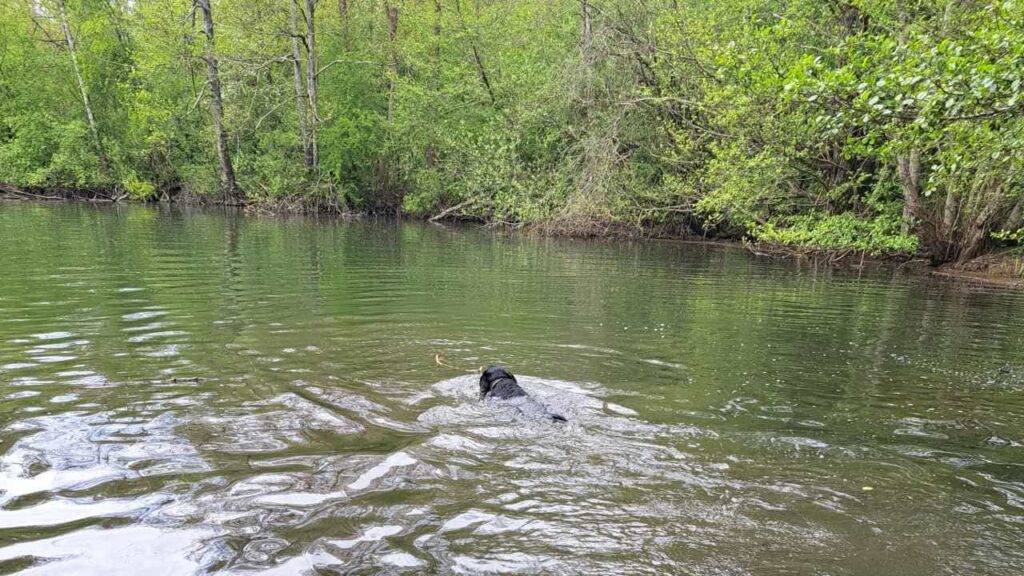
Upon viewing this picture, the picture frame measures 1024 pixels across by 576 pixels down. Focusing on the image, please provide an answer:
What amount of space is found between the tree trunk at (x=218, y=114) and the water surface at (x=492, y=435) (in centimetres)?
2301

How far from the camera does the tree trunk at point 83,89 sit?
36188mm

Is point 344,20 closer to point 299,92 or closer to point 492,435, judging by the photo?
point 299,92

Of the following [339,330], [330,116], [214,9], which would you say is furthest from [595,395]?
[214,9]

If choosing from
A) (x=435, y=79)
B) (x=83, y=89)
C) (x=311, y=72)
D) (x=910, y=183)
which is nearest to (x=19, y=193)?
(x=83, y=89)

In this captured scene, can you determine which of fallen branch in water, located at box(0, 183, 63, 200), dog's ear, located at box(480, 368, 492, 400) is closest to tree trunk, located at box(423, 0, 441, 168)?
fallen branch in water, located at box(0, 183, 63, 200)

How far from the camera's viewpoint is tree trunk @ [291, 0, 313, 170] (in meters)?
30.9

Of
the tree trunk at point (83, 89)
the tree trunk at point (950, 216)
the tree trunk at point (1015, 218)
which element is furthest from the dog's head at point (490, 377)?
the tree trunk at point (83, 89)

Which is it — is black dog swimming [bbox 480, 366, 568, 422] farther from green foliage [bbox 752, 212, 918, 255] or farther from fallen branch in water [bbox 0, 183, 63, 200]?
fallen branch in water [bbox 0, 183, 63, 200]

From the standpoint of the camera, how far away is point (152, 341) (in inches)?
300

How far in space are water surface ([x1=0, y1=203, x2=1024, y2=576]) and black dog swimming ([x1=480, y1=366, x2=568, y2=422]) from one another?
0.18 m

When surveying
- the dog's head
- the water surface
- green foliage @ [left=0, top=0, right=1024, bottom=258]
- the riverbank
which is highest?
green foliage @ [left=0, top=0, right=1024, bottom=258]

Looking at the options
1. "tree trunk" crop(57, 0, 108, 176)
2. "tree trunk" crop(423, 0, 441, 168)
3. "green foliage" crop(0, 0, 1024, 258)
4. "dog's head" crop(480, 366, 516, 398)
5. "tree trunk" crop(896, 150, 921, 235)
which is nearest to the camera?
"dog's head" crop(480, 366, 516, 398)

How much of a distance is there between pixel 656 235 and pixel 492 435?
23850 millimetres

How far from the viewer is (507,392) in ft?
19.1
